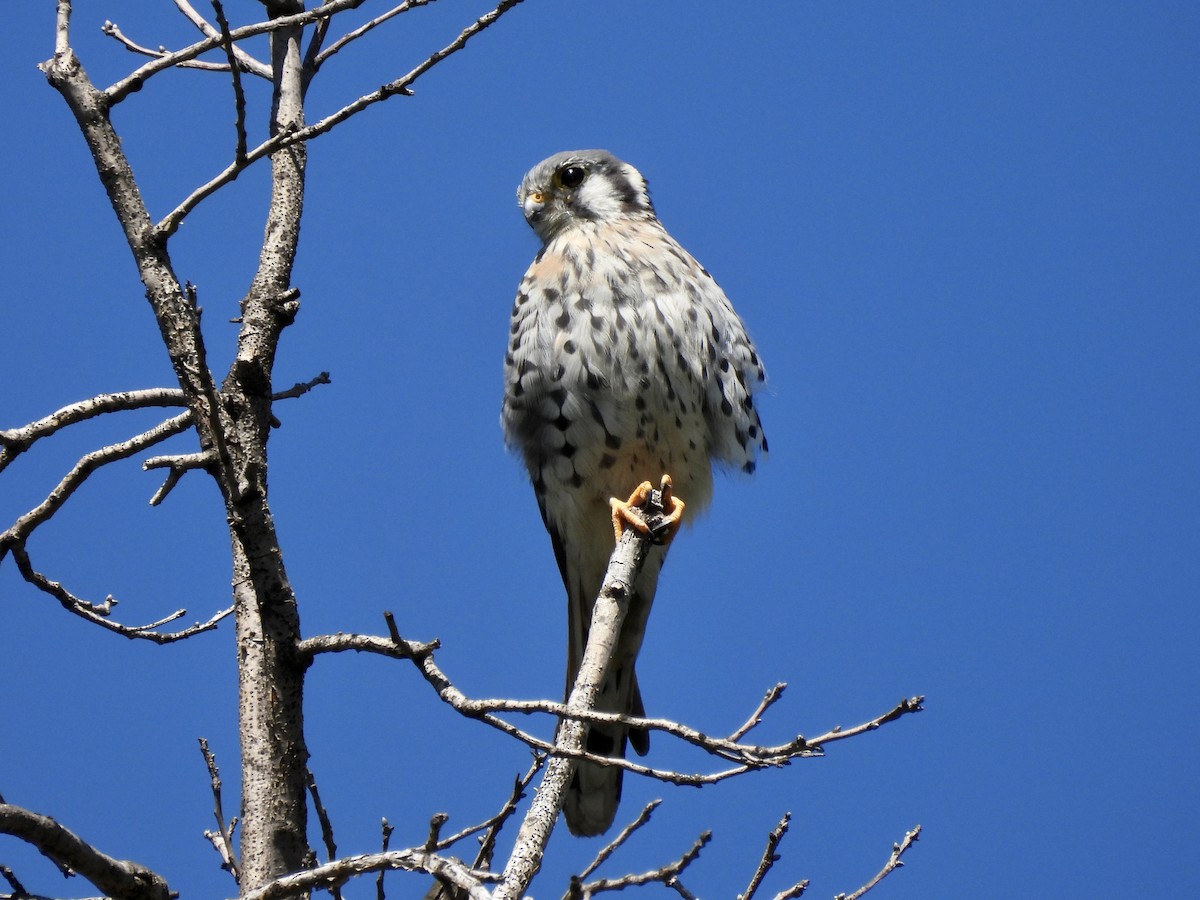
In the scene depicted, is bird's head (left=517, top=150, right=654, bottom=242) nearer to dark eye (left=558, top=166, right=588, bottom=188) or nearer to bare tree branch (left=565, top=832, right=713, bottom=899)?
dark eye (left=558, top=166, right=588, bottom=188)

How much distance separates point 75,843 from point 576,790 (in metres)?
1.58

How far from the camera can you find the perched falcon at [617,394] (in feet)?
12.9

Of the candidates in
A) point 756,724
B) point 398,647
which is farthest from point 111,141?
point 756,724

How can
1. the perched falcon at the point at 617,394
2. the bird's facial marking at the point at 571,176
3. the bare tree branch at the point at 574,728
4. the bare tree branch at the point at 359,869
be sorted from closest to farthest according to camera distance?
1. the bare tree branch at the point at 359,869
2. the bare tree branch at the point at 574,728
3. the perched falcon at the point at 617,394
4. the bird's facial marking at the point at 571,176

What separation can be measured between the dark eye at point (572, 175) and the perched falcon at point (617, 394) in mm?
380

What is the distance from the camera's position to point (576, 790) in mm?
3459

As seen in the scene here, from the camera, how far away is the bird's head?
4.58 metres

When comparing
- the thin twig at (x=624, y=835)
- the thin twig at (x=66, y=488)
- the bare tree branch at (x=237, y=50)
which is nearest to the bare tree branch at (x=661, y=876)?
the thin twig at (x=624, y=835)

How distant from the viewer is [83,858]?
2.14 metres

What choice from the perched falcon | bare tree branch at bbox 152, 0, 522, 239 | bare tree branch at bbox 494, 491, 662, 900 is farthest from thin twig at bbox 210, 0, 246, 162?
the perched falcon

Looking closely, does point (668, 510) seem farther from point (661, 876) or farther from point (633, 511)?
point (661, 876)

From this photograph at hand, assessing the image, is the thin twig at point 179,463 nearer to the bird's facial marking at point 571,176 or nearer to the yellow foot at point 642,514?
the yellow foot at point 642,514

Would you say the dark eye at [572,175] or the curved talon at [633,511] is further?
the dark eye at [572,175]

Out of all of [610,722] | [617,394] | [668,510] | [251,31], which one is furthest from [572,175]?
[610,722]
